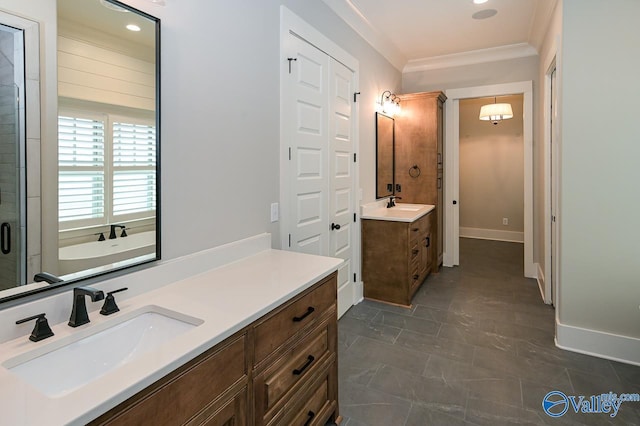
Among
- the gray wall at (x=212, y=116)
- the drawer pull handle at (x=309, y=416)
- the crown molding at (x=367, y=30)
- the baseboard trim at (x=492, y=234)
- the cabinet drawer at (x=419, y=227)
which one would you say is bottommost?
the drawer pull handle at (x=309, y=416)

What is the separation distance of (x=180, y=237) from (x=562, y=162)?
2602mm

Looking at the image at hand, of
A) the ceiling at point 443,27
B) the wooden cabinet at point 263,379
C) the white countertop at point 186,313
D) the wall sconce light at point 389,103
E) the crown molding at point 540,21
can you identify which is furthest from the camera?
the wall sconce light at point 389,103

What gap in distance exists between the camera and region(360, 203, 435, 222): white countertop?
3486mm

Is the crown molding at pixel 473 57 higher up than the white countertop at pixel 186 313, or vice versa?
the crown molding at pixel 473 57

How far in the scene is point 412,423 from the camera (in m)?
1.92

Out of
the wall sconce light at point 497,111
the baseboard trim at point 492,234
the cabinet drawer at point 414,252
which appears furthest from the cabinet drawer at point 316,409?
the baseboard trim at point 492,234

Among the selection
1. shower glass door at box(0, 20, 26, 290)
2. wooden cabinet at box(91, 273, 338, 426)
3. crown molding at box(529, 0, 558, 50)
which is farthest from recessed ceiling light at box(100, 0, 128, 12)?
crown molding at box(529, 0, 558, 50)

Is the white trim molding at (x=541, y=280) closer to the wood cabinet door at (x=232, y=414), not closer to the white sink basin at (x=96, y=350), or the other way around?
the wood cabinet door at (x=232, y=414)

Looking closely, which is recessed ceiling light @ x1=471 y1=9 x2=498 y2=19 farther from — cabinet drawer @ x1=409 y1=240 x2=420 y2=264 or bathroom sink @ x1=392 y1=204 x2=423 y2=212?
cabinet drawer @ x1=409 y1=240 x2=420 y2=264

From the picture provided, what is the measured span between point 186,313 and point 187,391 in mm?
306

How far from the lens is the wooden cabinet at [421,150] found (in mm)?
Result: 4352

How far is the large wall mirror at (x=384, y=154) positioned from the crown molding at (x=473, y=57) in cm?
100

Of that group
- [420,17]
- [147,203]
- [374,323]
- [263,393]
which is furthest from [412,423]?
[420,17]

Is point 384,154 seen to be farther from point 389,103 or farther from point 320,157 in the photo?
point 320,157
